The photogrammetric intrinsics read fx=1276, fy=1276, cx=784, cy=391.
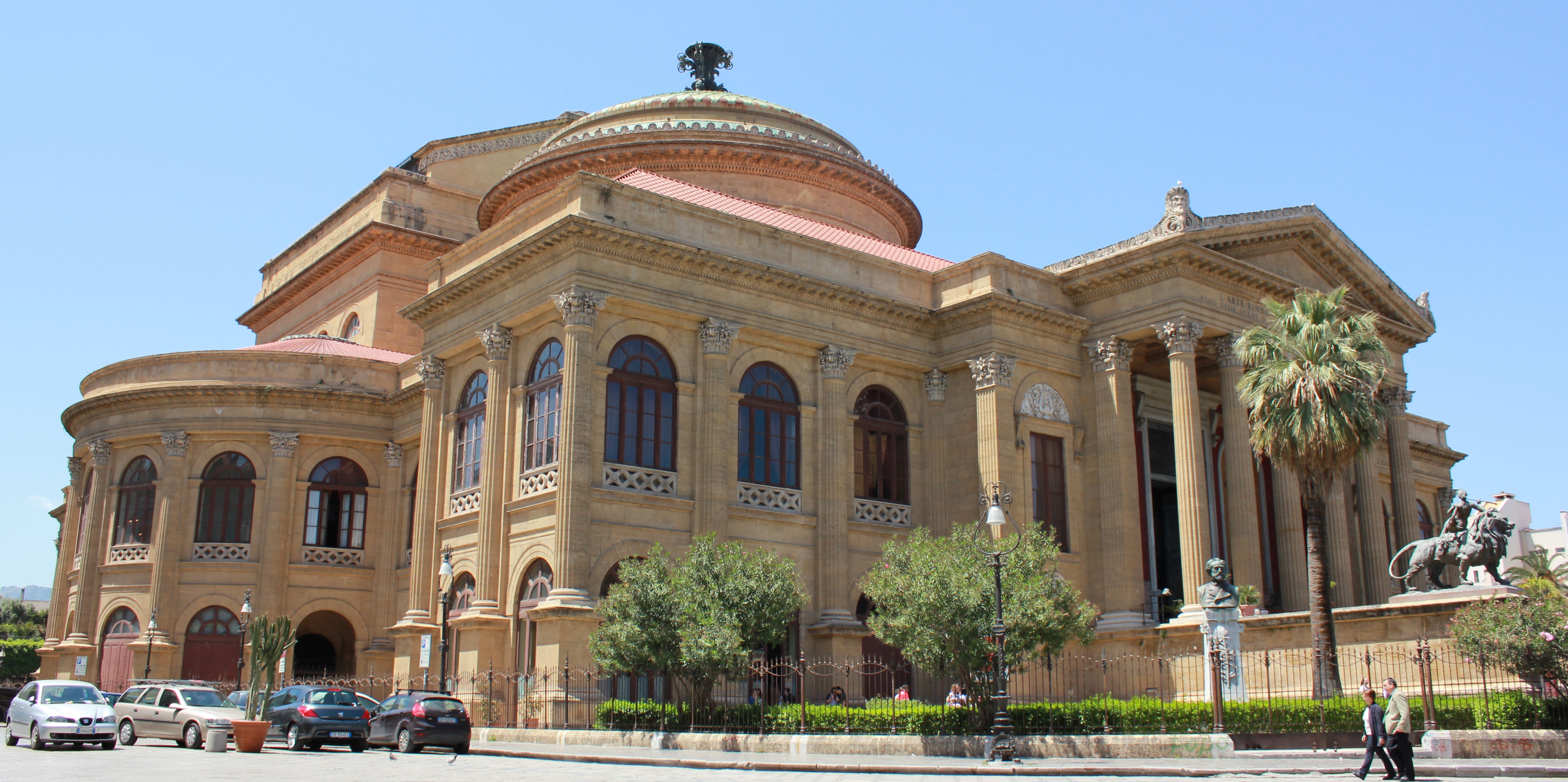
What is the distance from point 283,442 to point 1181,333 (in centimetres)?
2508

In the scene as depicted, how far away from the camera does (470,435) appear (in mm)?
31156

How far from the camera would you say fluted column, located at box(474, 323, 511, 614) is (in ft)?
91.4

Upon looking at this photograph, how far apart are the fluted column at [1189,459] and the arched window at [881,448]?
6735 mm

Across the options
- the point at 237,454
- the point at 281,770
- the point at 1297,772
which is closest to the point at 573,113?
the point at 237,454

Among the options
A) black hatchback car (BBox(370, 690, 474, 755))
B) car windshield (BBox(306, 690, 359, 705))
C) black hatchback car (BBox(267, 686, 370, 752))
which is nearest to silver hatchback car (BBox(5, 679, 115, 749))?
black hatchback car (BBox(267, 686, 370, 752))

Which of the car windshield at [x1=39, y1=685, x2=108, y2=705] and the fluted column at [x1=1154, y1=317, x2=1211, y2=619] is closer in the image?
the car windshield at [x1=39, y1=685, x2=108, y2=705]

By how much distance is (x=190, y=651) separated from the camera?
35.8 metres

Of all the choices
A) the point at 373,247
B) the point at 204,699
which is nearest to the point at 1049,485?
the point at 204,699

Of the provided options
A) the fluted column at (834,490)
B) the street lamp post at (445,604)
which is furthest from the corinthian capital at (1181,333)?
the street lamp post at (445,604)

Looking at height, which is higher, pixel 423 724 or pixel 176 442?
pixel 176 442

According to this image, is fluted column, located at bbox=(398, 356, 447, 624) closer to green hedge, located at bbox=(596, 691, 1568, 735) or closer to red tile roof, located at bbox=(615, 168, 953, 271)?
red tile roof, located at bbox=(615, 168, 953, 271)

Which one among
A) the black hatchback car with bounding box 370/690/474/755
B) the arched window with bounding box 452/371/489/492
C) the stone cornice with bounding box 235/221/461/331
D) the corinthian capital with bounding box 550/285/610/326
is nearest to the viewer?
the black hatchback car with bounding box 370/690/474/755

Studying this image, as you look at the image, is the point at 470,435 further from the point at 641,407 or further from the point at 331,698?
the point at 331,698

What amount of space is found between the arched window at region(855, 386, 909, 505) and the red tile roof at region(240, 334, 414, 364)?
1495cm
